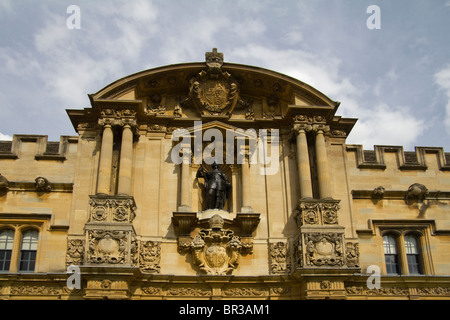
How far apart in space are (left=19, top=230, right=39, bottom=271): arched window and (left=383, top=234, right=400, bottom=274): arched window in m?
12.3

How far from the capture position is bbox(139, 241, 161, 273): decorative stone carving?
18156 millimetres

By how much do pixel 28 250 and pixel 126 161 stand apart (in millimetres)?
4493

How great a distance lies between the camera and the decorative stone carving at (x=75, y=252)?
18016mm

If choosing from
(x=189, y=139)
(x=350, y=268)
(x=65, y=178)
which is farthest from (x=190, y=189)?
(x=350, y=268)

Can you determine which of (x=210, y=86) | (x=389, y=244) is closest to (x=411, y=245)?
(x=389, y=244)

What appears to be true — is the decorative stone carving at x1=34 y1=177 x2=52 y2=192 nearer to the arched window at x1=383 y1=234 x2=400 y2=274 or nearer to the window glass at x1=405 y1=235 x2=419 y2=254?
the arched window at x1=383 y1=234 x2=400 y2=274

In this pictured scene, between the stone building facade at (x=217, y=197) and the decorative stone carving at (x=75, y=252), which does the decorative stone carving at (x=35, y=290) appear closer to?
the stone building facade at (x=217, y=197)

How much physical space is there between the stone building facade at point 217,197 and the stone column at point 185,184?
0.08 meters

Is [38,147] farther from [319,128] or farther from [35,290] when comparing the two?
[319,128]

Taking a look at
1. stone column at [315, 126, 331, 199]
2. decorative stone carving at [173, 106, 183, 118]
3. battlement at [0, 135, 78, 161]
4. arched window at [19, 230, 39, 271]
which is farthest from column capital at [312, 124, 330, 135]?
arched window at [19, 230, 39, 271]

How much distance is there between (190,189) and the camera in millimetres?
20109

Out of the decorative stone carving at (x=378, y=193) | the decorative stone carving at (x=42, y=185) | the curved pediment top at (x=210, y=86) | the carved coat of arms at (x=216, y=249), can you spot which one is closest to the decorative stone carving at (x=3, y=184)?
the decorative stone carving at (x=42, y=185)

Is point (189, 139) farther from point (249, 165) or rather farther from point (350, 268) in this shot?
point (350, 268)

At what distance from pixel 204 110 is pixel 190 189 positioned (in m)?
3.16
